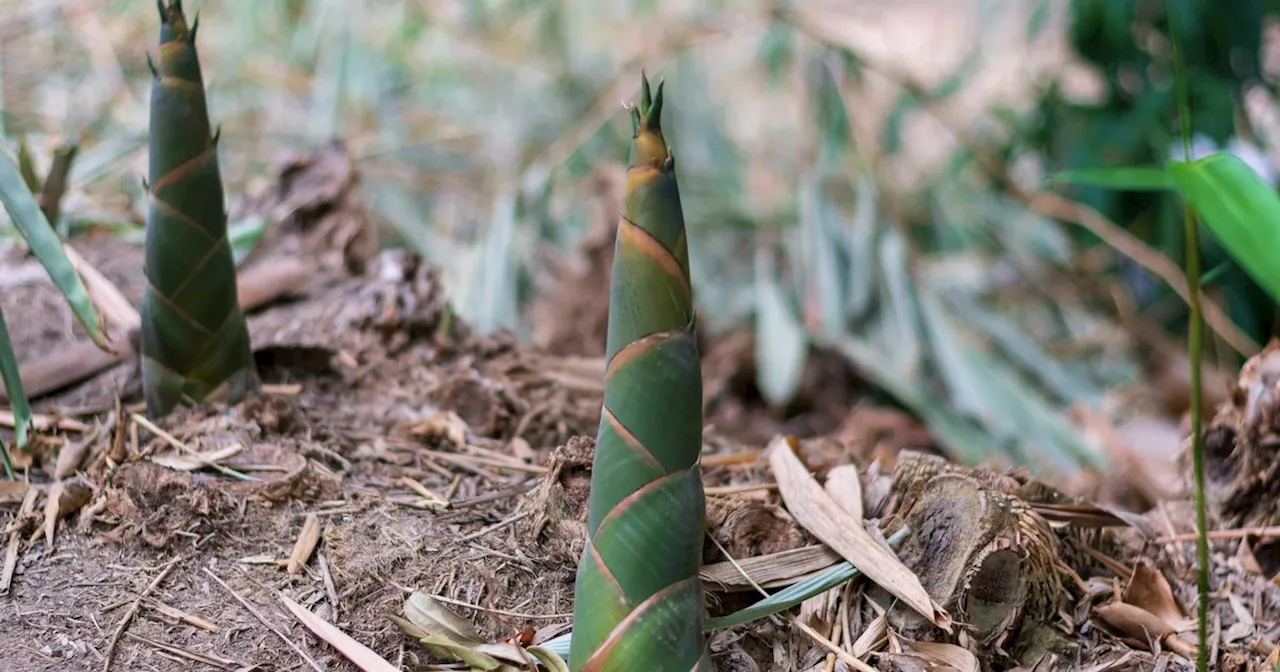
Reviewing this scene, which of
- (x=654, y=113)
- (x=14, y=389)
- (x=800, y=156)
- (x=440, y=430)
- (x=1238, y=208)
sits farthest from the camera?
(x=800, y=156)

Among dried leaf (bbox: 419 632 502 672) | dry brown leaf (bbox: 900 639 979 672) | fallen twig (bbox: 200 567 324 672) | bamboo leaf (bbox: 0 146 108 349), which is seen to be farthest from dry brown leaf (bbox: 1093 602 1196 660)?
bamboo leaf (bbox: 0 146 108 349)

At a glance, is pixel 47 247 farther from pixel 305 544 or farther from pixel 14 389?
pixel 305 544

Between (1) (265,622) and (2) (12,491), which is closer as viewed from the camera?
(1) (265,622)

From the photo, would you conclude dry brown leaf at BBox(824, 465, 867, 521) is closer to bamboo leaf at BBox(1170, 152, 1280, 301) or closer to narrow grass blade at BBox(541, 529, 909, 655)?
narrow grass blade at BBox(541, 529, 909, 655)

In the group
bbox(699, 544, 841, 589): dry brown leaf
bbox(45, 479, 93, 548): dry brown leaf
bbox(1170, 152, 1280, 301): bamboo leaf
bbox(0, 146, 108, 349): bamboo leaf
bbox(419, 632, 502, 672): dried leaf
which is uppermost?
bbox(1170, 152, 1280, 301): bamboo leaf

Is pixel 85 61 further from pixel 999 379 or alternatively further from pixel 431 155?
pixel 999 379

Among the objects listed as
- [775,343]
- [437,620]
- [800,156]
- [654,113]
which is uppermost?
[654,113]

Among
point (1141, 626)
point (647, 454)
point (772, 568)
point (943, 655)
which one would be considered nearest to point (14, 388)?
point (647, 454)

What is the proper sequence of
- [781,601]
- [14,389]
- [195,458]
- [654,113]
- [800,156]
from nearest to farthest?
[654,113] < [781,601] < [14,389] < [195,458] < [800,156]
